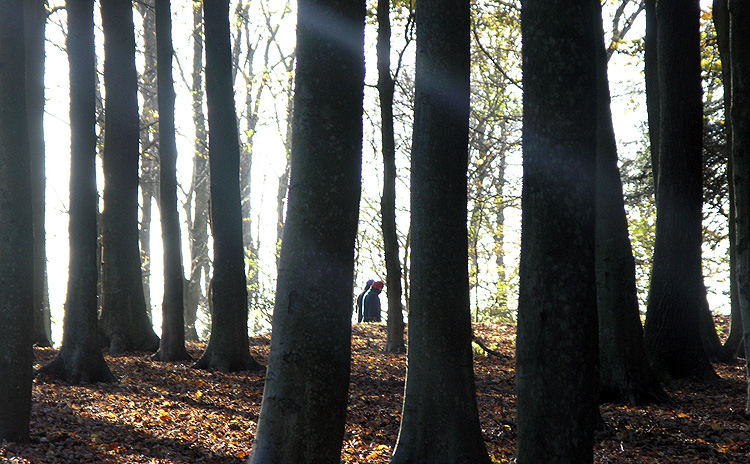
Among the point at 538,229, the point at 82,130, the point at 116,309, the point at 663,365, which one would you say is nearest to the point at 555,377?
the point at 538,229

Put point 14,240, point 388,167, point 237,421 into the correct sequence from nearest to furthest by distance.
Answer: point 14,240 < point 237,421 < point 388,167

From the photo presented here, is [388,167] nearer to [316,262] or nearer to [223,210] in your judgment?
[223,210]

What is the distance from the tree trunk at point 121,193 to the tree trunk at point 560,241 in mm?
10270

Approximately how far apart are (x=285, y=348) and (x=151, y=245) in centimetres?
2207

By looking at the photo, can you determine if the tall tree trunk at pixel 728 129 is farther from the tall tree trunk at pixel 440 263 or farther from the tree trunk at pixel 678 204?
the tall tree trunk at pixel 440 263

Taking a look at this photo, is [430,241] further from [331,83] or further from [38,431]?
[38,431]

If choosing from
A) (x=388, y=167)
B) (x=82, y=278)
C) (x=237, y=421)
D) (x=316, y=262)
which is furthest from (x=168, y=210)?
(x=316, y=262)

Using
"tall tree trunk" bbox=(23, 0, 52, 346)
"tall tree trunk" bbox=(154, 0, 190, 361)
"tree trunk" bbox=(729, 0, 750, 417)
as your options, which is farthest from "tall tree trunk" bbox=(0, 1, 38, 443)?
"tree trunk" bbox=(729, 0, 750, 417)

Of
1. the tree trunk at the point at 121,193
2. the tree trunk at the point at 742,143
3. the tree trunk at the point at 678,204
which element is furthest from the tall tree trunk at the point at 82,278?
the tree trunk at the point at 678,204

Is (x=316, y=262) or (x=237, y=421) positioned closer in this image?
(x=316, y=262)

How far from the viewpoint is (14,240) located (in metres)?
5.66

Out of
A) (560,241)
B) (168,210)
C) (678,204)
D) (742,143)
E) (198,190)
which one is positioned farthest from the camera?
(198,190)

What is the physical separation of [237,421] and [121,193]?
21.2 feet

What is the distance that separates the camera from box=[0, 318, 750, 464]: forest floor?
21.1ft
